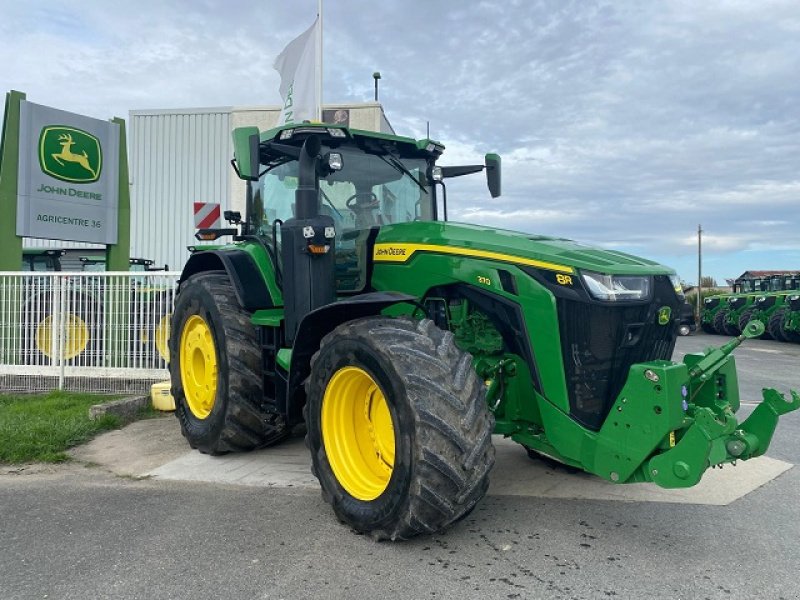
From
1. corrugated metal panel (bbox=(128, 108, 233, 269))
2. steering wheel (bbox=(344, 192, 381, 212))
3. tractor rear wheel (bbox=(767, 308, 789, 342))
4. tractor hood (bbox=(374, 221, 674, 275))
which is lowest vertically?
tractor rear wheel (bbox=(767, 308, 789, 342))

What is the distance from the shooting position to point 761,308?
2153 cm

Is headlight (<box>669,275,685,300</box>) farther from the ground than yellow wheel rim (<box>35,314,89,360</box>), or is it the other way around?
headlight (<box>669,275,685,300</box>)

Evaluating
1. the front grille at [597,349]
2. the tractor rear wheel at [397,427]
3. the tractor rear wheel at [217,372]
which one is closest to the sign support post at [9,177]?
the tractor rear wheel at [217,372]

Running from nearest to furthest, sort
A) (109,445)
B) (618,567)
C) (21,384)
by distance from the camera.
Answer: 1. (618,567)
2. (109,445)
3. (21,384)

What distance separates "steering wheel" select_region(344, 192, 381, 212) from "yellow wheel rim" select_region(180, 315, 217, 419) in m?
1.61

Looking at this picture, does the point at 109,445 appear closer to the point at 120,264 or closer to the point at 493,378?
the point at 493,378

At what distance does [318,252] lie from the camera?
4227mm

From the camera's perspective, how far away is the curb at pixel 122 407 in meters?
6.47

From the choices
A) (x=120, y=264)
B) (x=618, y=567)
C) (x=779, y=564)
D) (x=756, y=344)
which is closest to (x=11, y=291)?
(x=120, y=264)

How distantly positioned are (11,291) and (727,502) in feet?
27.4

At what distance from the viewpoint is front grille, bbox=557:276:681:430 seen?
3475 millimetres

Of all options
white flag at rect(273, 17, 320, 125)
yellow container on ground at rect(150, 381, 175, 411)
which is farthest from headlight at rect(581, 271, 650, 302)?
yellow container on ground at rect(150, 381, 175, 411)

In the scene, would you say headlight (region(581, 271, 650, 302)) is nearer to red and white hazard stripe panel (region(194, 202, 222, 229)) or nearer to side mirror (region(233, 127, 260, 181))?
side mirror (region(233, 127, 260, 181))

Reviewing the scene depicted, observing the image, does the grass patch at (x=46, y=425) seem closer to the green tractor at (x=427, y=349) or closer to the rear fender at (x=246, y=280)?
the green tractor at (x=427, y=349)
